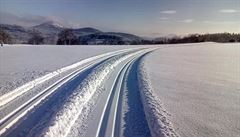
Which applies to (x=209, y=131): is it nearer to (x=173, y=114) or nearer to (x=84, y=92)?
(x=173, y=114)

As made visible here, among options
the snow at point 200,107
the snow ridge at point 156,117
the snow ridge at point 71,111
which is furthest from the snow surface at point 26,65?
the snow at point 200,107

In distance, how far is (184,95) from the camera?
10.3m

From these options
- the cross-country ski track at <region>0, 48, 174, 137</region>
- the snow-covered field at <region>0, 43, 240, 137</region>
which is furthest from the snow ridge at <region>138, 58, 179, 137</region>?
the cross-country ski track at <region>0, 48, 174, 137</region>

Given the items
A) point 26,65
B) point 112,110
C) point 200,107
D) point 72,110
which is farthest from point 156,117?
point 26,65

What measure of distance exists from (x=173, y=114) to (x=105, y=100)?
2340 mm

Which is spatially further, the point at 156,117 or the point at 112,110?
the point at 112,110

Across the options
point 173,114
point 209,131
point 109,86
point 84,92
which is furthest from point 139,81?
point 209,131

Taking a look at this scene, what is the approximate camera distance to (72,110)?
6969 mm

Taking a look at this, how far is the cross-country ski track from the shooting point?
570 cm

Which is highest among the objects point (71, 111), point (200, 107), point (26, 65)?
point (26, 65)

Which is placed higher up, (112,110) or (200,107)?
(112,110)

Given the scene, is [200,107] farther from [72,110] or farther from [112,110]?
[72,110]

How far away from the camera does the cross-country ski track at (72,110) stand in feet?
18.7

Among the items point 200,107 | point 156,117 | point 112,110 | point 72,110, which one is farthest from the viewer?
point 200,107
